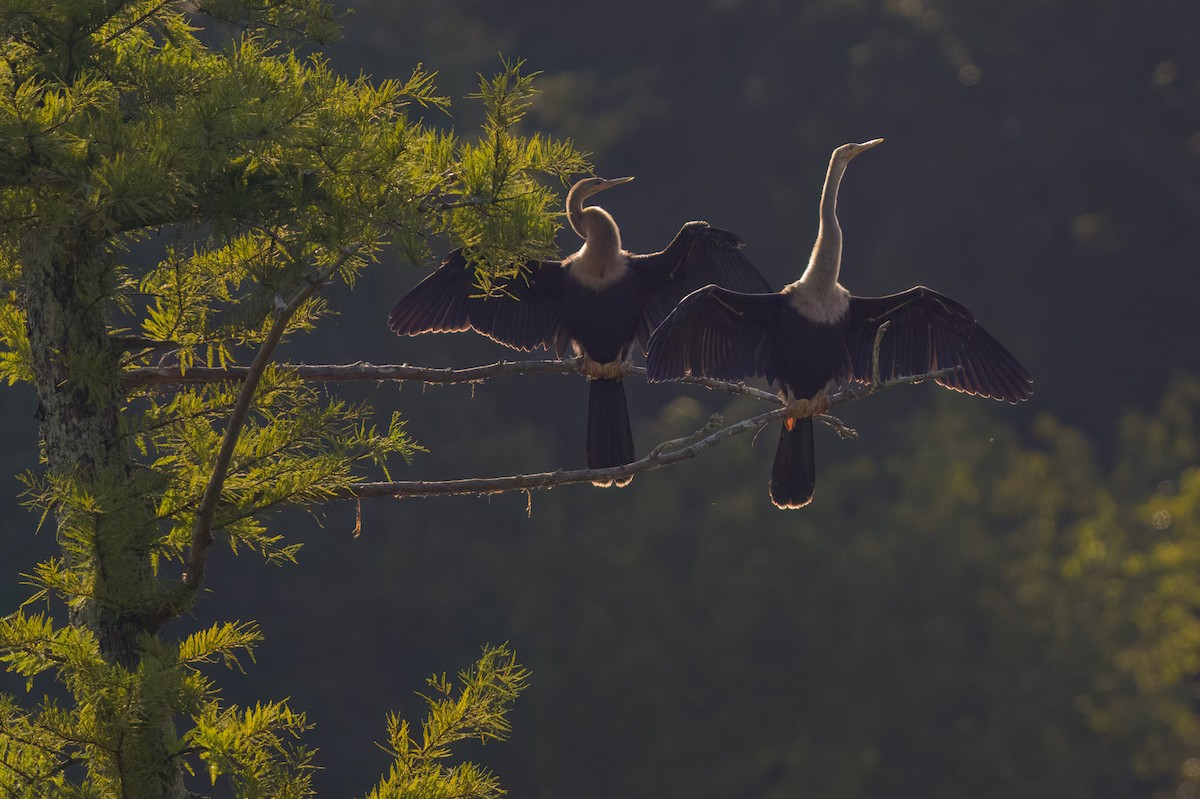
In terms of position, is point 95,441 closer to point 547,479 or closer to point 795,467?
point 547,479

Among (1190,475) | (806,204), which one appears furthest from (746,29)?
(1190,475)

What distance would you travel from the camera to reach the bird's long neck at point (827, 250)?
6363 millimetres

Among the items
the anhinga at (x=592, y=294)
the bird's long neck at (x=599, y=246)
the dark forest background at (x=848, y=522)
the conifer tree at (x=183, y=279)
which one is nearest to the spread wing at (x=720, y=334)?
→ the anhinga at (x=592, y=294)

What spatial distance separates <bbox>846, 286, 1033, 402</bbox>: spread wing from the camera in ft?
21.0

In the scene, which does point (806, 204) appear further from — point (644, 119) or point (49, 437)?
point (49, 437)

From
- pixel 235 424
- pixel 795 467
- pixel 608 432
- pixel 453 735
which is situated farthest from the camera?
pixel 608 432

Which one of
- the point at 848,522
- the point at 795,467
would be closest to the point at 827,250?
the point at 795,467

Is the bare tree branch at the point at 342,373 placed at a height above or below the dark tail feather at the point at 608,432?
below

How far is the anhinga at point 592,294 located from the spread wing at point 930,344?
2.16 feet

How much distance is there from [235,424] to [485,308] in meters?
3.26

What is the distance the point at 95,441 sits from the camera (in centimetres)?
463

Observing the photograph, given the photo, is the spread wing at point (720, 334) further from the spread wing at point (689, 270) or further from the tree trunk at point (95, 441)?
the tree trunk at point (95, 441)

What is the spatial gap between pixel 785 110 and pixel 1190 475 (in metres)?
14.1

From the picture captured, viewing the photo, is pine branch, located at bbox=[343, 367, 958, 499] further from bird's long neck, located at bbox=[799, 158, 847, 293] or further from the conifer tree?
bird's long neck, located at bbox=[799, 158, 847, 293]
